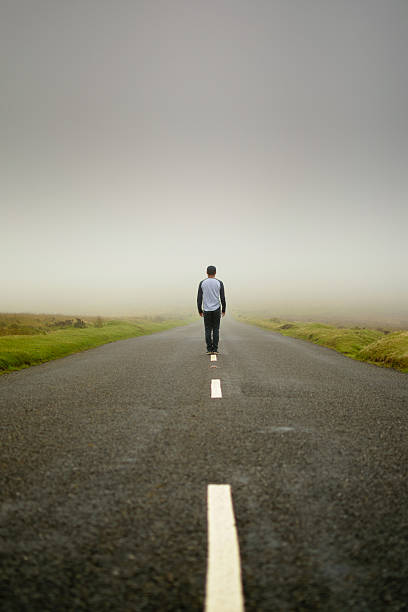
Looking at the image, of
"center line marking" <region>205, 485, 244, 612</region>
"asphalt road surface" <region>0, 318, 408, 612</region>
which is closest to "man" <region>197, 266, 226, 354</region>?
"asphalt road surface" <region>0, 318, 408, 612</region>

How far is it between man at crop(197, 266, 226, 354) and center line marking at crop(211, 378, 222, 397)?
17.2 feet

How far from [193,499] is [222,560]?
74 centimetres

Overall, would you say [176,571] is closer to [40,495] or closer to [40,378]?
[40,495]

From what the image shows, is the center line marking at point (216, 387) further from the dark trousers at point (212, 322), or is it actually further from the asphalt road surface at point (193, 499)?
the dark trousers at point (212, 322)

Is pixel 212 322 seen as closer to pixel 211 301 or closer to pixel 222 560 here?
pixel 211 301

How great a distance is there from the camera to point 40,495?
2861 mm

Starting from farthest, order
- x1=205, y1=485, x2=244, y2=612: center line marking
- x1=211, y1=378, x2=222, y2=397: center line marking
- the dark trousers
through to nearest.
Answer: the dark trousers
x1=211, y1=378, x2=222, y2=397: center line marking
x1=205, y1=485, x2=244, y2=612: center line marking

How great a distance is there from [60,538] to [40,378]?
22.8ft

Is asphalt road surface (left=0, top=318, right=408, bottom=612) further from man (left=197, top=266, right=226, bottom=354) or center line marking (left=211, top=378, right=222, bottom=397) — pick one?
man (left=197, top=266, right=226, bottom=354)

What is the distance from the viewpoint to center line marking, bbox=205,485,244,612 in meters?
1.78

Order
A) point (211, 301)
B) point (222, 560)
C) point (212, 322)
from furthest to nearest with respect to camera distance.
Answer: point (211, 301) < point (212, 322) < point (222, 560)

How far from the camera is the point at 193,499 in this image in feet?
9.13

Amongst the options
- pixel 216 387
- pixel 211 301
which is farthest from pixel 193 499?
pixel 211 301

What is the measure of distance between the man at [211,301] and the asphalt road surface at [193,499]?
7.02 metres
